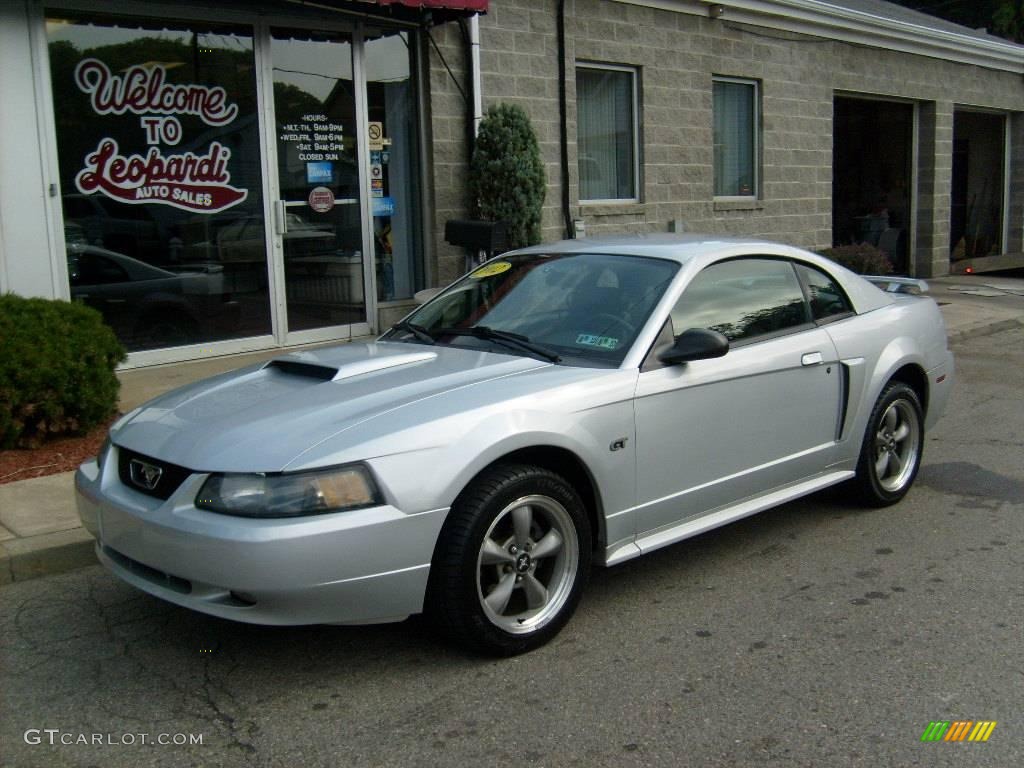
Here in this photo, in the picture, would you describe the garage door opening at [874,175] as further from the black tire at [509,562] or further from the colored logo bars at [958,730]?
the colored logo bars at [958,730]

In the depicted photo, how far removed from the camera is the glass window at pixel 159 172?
8805 mm

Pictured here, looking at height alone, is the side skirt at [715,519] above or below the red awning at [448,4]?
below

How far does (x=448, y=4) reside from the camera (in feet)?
31.2

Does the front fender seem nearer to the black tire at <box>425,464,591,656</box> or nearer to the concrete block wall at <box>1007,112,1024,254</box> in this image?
the black tire at <box>425,464,591,656</box>

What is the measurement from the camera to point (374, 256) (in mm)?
10875

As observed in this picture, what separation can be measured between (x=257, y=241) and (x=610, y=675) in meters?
7.03

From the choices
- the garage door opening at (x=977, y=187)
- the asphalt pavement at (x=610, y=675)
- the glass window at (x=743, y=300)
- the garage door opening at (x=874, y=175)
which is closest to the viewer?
the asphalt pavement at (x=610, y=675)

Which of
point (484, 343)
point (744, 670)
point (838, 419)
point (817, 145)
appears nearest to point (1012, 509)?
point (838, 419)

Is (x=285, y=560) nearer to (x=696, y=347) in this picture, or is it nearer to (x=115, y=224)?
(x=696, y=347)

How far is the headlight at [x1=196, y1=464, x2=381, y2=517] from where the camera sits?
11.8 feet

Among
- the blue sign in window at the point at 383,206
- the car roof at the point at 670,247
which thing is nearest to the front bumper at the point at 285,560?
the car roof at the point at 670,247

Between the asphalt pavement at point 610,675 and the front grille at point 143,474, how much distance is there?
69 centimetres

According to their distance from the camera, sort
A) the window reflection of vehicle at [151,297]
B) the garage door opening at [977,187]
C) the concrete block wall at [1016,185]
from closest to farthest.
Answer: the window reflection of vehicle at [151,297]
the concrete block wall at [1016,185]
the garage door opening at [977,187]

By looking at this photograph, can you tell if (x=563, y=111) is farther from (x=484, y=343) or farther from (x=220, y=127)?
(x=484, y=343)
